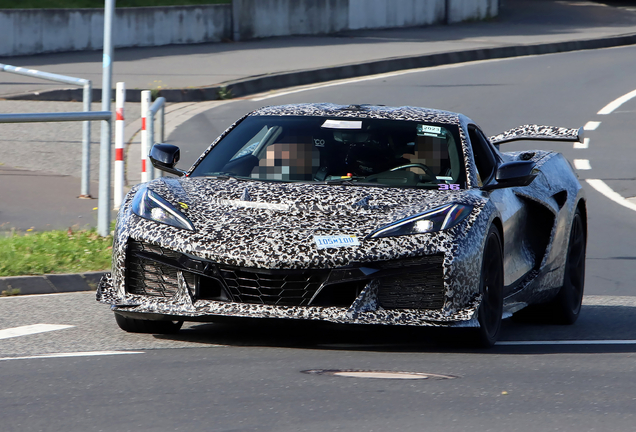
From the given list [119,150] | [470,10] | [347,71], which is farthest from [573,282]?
[470,10]

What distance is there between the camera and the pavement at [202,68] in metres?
11.2

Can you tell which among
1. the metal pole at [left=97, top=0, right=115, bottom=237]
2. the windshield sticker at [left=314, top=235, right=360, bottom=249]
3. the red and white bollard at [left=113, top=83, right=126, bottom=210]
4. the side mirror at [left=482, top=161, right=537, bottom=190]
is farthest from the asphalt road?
the red and white bollard at [left=113, top=83, right=126, bottom=210]

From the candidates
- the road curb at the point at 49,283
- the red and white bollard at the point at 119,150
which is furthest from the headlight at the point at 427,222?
the red and white bollard at the point at 119,150

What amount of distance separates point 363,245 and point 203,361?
0.97m

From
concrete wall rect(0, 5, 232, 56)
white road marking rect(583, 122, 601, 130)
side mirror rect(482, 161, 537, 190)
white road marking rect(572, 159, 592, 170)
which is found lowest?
white road marking rect(572, 159, 592, 170)

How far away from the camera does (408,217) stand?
6109 mm

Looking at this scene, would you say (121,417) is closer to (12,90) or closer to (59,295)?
(59,295)

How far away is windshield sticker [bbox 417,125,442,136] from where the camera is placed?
7145 millimetres

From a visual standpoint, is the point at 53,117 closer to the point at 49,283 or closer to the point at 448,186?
the point at 49,283

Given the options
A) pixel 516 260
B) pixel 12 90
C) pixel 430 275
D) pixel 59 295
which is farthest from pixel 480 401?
pixel 12 90

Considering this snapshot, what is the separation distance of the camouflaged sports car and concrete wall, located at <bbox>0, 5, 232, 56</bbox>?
17944mm

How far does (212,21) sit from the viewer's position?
93.9ft

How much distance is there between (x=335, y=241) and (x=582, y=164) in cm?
1095

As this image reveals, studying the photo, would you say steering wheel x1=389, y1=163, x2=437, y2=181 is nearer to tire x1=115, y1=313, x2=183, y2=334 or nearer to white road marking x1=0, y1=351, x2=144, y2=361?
tire x1=115, y1=313, x2=183, y2=334
